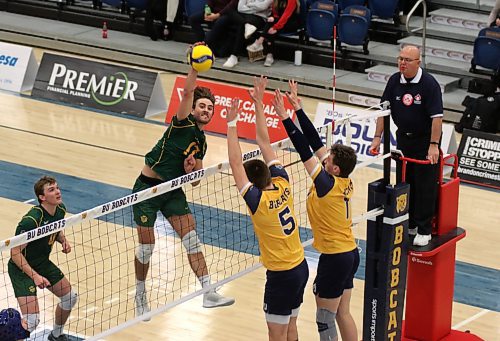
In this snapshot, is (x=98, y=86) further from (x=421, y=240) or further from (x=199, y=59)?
(x=421, y=240)

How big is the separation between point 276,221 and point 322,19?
12529 mm

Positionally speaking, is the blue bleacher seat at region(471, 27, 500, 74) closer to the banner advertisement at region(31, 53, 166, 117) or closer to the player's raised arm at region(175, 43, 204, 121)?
the banner advertisement at region(31, 53, 166, 117)

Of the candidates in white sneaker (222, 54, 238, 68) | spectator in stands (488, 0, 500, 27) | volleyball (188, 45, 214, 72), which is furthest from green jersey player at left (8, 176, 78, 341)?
spectator in stands (488, 0, 500, 27)

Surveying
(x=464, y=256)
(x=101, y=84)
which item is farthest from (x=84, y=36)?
(x=464, y=256)

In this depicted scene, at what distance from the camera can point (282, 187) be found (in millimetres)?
10547

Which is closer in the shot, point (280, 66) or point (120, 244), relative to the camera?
point (120, 244)

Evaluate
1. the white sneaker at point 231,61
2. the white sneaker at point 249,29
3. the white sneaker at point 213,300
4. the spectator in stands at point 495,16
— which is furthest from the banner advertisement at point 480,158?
the white sneaker at point 213,300

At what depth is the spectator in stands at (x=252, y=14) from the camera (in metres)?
22.6

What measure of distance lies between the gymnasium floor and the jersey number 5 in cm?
303

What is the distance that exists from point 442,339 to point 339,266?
92.7 inches

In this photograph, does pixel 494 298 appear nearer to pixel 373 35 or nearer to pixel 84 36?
pixel 373 35

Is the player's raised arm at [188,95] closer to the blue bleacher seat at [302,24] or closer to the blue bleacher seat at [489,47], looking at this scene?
the blue bleacher seat at [489,47]

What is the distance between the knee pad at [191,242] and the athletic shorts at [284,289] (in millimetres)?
1685

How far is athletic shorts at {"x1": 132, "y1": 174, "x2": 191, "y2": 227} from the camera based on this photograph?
12086mm
